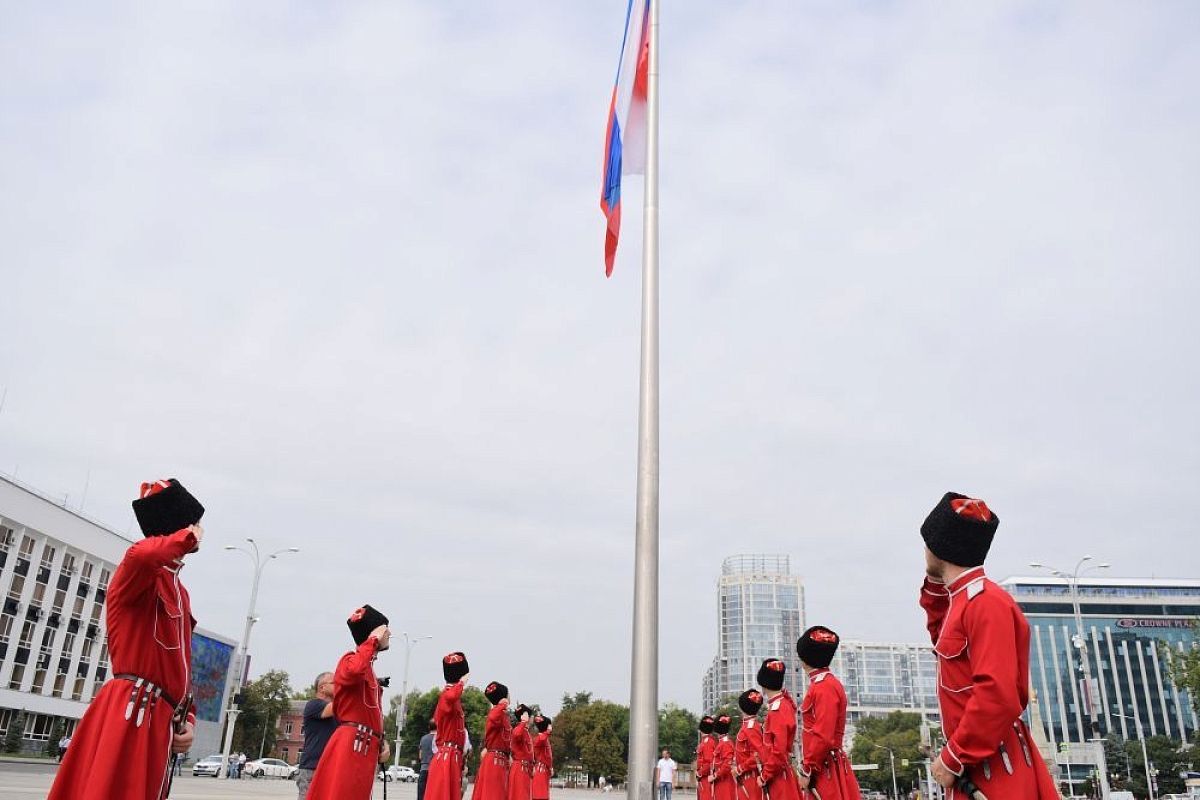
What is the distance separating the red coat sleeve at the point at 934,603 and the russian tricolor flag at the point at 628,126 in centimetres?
833

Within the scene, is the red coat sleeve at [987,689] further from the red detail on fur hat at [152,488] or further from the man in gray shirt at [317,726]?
the man in gray shirt at [317,726]

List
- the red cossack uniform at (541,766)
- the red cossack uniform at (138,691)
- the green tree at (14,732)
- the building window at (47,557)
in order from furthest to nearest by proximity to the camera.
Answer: the building window at (47,557)
the green tree at (14,732)
the red cossack uniform at (541,766)
the red cossack uniform at (138,691)

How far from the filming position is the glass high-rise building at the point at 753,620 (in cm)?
17275

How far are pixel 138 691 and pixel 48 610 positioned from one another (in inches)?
2428

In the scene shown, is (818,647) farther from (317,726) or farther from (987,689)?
(317,726)

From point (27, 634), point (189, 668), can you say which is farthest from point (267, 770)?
point (189, 668)

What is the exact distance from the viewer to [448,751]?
11.3m

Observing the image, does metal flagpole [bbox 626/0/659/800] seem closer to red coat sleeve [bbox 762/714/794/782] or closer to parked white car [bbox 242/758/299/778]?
red coat sleeve [bbox 762/714/794/782]

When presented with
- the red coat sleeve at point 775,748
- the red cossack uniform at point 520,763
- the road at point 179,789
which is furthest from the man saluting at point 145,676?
the road at point 179,789

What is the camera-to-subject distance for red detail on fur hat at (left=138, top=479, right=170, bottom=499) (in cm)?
496

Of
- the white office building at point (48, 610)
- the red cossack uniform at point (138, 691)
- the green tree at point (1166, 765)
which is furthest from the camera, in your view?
A: the green tree at point (1166, 765)

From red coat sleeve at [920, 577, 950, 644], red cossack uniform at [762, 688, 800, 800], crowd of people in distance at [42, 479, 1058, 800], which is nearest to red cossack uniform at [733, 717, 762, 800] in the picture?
red cossack uniform at [762, 688, 800, 800]

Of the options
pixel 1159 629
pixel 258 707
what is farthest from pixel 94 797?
pixel 1159 629

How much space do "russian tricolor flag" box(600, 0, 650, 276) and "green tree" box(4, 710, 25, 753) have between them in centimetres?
5206
